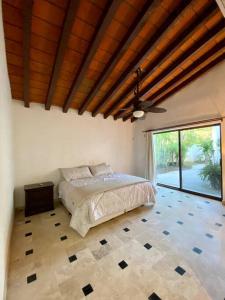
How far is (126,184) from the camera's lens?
2955 millimetres

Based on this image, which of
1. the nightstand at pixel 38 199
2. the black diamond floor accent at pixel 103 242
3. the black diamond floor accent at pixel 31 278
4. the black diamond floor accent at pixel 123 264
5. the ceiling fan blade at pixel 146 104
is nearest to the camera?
the black diamond floor accent at pixel 31 278

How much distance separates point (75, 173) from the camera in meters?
3.72

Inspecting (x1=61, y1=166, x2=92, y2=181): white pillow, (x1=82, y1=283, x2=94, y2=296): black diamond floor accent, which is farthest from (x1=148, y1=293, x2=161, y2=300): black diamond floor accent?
(x1=61, y1=166, x2=92, y2=181): white pillow

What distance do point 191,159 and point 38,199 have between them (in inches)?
168

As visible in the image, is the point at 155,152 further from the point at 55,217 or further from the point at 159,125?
the point at 55,217

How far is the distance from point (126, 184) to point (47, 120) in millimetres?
2701

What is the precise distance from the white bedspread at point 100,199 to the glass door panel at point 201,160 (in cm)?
165

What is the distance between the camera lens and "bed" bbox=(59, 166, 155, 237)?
7.66 feet

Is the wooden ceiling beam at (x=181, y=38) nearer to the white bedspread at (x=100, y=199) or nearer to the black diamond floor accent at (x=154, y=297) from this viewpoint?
the white bedspread at (x=100, y=199)

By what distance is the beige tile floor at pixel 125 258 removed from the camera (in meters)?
1.39

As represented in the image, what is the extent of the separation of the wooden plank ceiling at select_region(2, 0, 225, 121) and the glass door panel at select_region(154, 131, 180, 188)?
1933 mm

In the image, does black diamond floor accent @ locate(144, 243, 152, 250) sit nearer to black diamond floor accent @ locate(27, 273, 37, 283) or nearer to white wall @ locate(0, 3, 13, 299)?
black diamond floor accent @ locate(27, 273, 37, 283)

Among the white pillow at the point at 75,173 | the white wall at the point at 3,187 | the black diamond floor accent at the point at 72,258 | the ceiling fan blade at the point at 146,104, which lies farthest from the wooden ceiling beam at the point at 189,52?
the black diamond floor accent at the point at 72,258

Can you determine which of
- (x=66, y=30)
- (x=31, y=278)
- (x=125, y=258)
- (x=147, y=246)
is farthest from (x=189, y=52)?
(x=31, y=278)
